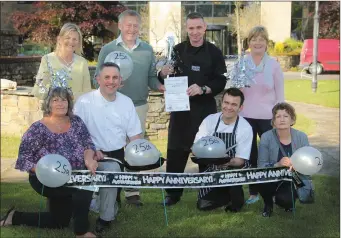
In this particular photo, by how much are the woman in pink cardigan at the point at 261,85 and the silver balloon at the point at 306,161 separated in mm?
792

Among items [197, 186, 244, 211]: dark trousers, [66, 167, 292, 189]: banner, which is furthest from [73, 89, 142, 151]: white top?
[197, 186, 244, 211]: dark trousers

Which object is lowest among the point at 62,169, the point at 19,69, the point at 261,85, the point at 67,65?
the point at 62,169

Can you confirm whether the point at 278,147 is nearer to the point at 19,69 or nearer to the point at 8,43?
the point at 19,69

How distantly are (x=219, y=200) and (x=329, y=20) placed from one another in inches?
987

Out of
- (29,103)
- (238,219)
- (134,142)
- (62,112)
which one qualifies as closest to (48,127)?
(62,112)

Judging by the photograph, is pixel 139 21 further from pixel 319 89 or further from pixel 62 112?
pixel 319 89

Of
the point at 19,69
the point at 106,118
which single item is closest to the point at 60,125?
the point at 106,118

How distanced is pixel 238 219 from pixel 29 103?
17.5 ft

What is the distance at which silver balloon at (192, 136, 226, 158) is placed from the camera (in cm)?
386

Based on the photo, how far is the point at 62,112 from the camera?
3779 millimetres

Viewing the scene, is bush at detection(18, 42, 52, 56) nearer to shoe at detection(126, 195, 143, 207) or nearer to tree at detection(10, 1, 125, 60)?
tree at detection(10, 1, 125, 60)

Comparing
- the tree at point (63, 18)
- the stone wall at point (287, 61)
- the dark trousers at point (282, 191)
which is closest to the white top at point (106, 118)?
the dark trousers at point (282, 191)

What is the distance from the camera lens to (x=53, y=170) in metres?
3.40

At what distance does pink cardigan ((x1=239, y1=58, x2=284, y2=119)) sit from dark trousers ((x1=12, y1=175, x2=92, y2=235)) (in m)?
1.79
